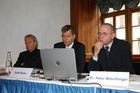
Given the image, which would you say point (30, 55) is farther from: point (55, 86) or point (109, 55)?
point (55, 86)

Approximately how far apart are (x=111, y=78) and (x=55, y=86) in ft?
1.62

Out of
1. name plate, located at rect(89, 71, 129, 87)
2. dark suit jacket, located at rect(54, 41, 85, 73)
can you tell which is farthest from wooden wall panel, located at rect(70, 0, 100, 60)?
name plate, located at rect(89, 71, 129, 87)

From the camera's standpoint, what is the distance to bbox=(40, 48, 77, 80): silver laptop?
1.99 meters

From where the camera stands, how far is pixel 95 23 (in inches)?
195

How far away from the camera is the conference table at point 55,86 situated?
1.81 metres

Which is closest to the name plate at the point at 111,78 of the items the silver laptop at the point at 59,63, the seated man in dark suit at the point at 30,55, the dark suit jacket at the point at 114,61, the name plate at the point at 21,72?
the silver laptop at the point at 59,63

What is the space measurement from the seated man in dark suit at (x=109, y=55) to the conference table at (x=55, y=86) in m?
0.27

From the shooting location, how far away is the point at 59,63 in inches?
81.2

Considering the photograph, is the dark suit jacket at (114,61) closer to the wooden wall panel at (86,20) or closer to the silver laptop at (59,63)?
the silver laptop at (59,63)


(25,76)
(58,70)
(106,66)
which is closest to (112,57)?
(106,66)

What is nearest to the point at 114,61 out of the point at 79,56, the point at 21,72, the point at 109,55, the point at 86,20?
the point at 109,55

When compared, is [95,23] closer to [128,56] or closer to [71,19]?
[71,19]

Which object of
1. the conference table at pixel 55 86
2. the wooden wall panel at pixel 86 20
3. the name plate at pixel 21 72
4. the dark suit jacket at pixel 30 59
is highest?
the wooden wall panel at pixel 86 20

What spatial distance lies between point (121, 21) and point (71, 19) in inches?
37.7
